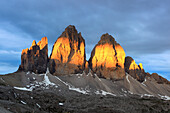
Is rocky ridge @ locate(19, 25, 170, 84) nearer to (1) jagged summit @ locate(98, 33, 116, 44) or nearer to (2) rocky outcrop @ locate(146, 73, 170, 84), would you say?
(1) jagged summit @ locate(98, 33, 116, 44)

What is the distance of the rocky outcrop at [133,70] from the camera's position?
15886cm

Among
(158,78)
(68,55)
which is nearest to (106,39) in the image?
(68,55)

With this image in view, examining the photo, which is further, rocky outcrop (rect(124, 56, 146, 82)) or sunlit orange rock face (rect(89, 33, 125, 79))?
rocky outcrop (rect(124, 56, 146, 82))

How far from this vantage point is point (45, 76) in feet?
382

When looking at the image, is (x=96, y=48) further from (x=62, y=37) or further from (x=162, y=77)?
(x=162, y=77)

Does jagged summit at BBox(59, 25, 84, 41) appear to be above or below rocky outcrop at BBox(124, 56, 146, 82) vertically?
above

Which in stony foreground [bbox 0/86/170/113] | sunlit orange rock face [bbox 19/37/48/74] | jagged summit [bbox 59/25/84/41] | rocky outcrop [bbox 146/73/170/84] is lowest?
stony foreground [bbox 0/86/170/113]

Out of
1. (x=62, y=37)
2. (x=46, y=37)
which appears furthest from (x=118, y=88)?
(x=46, y=37)

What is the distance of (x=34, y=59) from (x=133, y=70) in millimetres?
97394

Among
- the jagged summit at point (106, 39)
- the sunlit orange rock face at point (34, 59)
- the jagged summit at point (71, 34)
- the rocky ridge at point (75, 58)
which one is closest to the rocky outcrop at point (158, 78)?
the rocky ridge at point (75, 58)

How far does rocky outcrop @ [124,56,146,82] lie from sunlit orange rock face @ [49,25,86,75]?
4954 centimetres

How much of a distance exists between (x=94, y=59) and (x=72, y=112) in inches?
4416

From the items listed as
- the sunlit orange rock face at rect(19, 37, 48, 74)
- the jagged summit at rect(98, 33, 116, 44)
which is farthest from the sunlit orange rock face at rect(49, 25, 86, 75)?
the jagged summit at rect(98, 33, 116, 44)

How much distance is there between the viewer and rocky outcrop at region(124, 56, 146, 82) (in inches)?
6254
